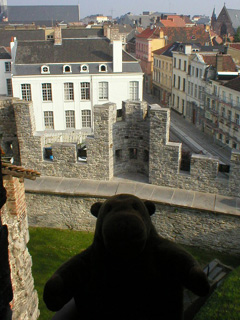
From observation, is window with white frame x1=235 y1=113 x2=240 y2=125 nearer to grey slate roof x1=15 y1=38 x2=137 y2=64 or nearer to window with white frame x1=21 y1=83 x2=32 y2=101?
grey slate roof x1=15 y1=38 x2=137 y2=64

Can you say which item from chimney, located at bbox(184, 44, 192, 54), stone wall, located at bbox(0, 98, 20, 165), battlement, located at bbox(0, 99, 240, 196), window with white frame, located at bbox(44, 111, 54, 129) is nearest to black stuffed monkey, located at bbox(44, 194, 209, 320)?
battlement, located at bbox(0, 99, 240, 196)

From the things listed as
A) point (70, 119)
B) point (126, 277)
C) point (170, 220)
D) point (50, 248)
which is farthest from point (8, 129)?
point (70, 119)

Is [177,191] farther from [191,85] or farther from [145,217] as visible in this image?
[191,85]

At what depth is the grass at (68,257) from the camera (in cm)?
1001

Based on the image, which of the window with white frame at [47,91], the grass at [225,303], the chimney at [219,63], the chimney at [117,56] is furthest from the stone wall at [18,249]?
the chimney at [219,63]

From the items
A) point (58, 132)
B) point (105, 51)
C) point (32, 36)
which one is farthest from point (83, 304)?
A: point (32, 36)

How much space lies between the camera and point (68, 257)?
12.2 meters

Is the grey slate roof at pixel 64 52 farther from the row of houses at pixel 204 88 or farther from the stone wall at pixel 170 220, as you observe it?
the stone wall at pixel 170 220

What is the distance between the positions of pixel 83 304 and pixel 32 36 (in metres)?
57.6

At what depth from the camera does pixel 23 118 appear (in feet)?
41.7

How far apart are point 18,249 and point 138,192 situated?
14.5 ft

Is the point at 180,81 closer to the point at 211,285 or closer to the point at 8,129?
the point at 8,129

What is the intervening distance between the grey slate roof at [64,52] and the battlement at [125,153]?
2528cm

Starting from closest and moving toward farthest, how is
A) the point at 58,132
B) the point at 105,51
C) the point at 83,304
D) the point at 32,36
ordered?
the point at 83,304 → the point at 58,132 → the point at 105,51 → the point at 32,36
